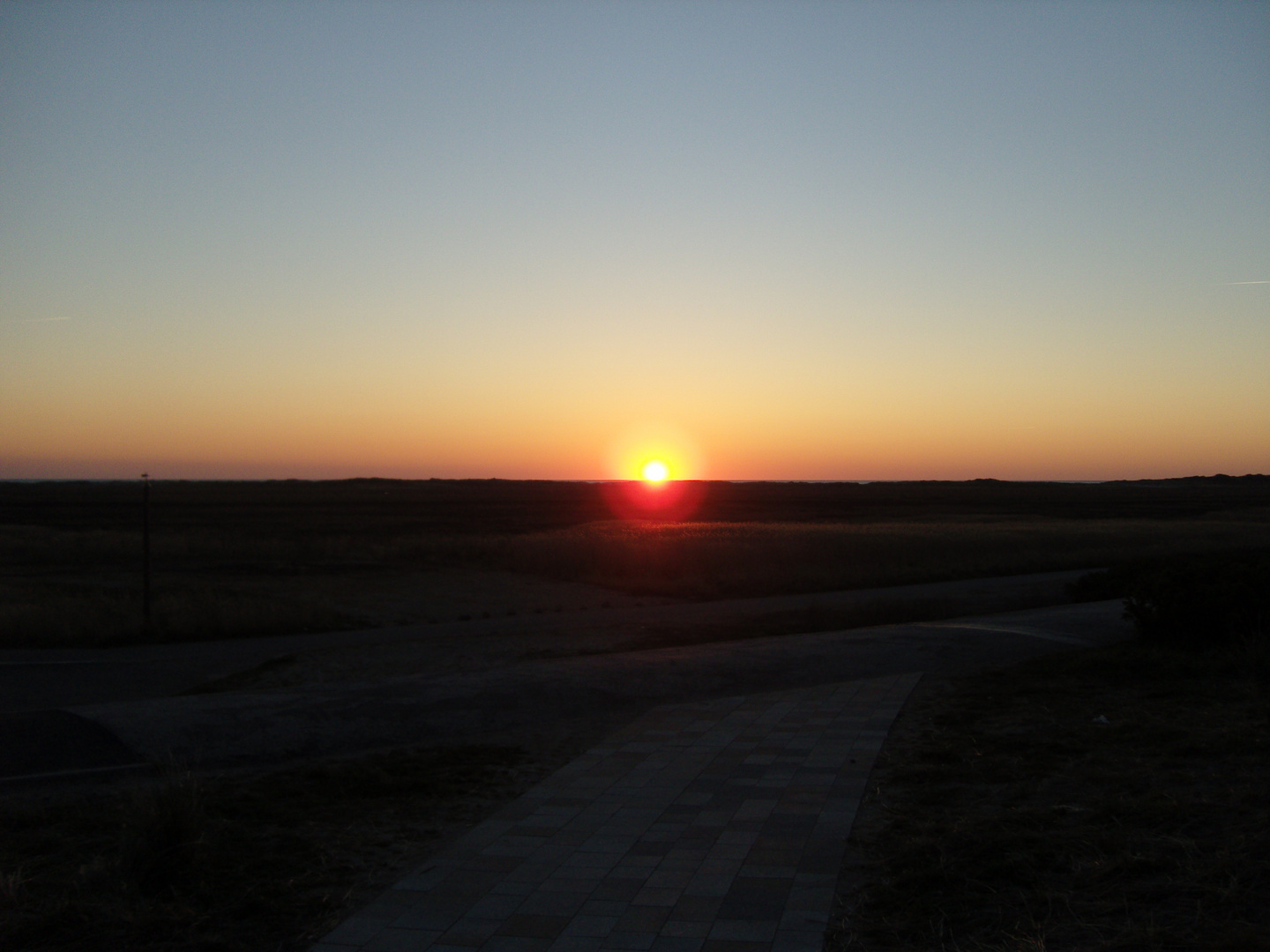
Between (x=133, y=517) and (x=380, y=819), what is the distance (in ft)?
225

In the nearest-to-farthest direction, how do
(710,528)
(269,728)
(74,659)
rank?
(269,728) → (74,659) → (710,528)

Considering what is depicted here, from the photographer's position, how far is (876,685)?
35.4ft

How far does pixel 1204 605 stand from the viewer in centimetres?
1155

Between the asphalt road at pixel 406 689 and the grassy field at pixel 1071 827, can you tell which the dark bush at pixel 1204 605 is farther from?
the grassy field at pixel 1071 827

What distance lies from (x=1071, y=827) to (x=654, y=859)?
2341 millimetres

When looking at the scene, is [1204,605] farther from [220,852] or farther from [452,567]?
[452,567]

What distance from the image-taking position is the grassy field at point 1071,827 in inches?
172

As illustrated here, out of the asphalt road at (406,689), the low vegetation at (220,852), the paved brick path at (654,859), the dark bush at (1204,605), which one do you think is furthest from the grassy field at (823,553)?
the low vegetation at (220,852)

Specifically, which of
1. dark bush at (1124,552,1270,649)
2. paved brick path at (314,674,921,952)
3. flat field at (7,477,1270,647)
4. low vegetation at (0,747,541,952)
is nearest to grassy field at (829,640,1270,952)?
paved brick path at (314,674,921,952)

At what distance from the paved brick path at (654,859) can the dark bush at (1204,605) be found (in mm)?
5302

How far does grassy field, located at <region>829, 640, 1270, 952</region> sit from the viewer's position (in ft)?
14.4

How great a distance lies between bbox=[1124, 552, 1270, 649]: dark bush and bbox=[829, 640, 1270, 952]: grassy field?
5.82 ft

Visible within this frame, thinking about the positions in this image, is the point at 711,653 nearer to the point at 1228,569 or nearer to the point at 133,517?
the point at 1228,569

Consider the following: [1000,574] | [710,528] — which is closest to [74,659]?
[1000,574]
